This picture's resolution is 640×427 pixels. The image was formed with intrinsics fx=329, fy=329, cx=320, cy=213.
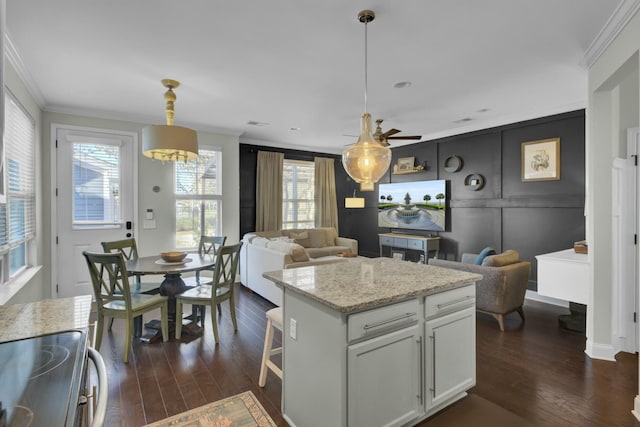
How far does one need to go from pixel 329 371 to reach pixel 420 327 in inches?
24.0

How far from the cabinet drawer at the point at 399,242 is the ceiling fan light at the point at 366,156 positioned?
159 inches

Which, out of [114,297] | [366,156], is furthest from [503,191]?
[114,297]

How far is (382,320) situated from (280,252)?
280 cm

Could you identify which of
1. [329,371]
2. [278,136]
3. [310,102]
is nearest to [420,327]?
[329,371]

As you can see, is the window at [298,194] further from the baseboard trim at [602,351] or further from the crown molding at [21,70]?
the baseboard trim at [602,351]

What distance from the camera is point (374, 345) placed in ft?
5.64

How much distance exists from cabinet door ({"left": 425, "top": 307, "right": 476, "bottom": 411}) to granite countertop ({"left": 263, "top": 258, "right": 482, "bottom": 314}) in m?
0.23

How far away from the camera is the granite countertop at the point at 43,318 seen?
1218 millimetres

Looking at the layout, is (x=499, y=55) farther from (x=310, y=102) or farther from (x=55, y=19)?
(x=55, y=19)

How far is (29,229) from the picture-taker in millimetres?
3709

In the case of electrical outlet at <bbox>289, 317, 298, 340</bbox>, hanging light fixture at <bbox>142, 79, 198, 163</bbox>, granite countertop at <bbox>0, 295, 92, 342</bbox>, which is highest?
hanging light fixture at <bbox>142, 79, 198, 163</bbox>

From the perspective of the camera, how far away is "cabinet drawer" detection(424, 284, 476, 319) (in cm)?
198

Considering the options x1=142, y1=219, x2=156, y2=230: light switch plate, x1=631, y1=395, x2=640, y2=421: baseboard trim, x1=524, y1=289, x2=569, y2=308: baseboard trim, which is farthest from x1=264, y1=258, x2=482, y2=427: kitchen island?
x1=142, y1=219, x2=156, y2=230: light switch plate

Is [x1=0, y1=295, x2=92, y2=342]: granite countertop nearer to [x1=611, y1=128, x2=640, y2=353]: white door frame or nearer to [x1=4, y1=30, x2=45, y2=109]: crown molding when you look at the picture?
[x1=4, y1=30, x2=45, y2=109]: crown molding
